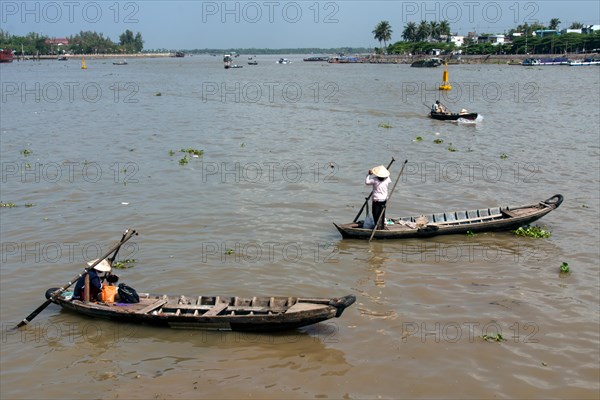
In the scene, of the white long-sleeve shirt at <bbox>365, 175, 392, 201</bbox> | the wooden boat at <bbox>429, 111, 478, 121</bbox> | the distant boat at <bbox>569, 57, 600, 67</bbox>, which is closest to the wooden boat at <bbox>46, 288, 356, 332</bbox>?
the white long-sleeve shirt at <bbox>365, 175, 392, 201</bbox>

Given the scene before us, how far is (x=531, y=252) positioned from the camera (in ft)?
47.4

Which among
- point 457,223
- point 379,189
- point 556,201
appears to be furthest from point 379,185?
point 556,201

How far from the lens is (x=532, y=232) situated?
15.5 m

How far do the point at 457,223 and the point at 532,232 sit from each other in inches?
77.4

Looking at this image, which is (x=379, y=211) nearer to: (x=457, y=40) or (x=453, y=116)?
(x=453, y=116)

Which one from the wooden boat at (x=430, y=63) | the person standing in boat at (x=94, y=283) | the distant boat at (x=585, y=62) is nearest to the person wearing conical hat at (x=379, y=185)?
the person standing in boat at (x=94, y=283)

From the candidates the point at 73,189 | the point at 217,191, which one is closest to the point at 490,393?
the point at 217,191

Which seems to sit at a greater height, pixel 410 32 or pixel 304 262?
pixel 410 32

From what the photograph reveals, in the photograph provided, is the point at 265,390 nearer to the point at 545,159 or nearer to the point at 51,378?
the point at 51,378

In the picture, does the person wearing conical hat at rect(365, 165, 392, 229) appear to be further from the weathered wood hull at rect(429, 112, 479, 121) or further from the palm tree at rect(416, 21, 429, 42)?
the palm tree at rect(416, 21, 429, 42)

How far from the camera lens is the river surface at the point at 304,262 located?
9227mm

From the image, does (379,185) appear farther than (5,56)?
No

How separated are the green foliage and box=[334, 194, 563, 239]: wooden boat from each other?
16 centimetres

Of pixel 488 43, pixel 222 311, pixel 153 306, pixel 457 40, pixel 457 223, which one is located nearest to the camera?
pixel 222 311
